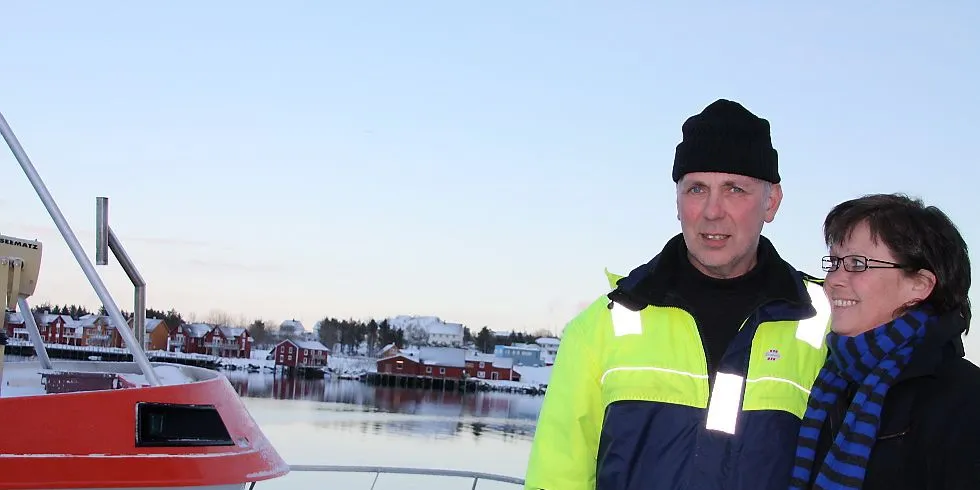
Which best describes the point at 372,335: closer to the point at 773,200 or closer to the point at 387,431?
the point at 387,431

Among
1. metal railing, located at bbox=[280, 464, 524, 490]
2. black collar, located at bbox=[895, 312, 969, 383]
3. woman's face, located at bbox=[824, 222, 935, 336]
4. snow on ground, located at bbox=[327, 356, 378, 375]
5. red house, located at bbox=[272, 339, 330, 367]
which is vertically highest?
woman's face, located at bbox=[824, 222, 935, 336]

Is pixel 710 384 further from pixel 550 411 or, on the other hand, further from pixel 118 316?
pixel 118 316

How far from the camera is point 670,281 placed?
7.89 ft

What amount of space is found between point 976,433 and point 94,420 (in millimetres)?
3581

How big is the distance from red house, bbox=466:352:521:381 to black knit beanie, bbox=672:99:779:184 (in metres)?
91.3

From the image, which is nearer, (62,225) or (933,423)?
(933,423)

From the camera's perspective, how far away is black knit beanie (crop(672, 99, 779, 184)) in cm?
235

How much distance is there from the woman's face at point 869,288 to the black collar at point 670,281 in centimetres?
18

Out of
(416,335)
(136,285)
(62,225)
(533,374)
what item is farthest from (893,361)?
(416,335)

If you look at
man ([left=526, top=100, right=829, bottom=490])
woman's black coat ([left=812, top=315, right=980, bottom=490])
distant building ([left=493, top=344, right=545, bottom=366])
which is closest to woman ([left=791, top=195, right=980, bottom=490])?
woman's black coat ([left=812, top=315, right=980, bottom=490])

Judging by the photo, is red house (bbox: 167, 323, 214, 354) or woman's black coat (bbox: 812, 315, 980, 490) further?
red house (bbox: 167, 323, 214, 354)

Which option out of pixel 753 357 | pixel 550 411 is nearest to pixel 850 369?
pixel 753 357

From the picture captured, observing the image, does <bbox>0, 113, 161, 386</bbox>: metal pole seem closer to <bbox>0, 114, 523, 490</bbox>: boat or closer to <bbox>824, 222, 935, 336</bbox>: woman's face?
<bbox>0, 114, 523, 490</bbox>: boat

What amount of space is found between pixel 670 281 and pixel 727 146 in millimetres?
354
